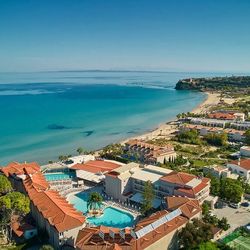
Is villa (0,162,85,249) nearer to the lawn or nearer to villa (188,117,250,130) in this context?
the lawn

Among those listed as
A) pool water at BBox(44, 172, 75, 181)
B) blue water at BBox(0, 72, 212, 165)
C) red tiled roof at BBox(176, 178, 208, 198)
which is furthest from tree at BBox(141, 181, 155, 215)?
blue water at BBox(0, 72, 212, 165)

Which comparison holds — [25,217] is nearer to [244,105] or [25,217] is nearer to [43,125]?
[43,125]

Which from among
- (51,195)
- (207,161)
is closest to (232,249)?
(51,195)

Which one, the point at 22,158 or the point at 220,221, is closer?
the point at 220,221

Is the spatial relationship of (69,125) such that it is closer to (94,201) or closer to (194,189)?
(94,201)

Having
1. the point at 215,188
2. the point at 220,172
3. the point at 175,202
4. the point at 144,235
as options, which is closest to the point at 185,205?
the point at 175,202
